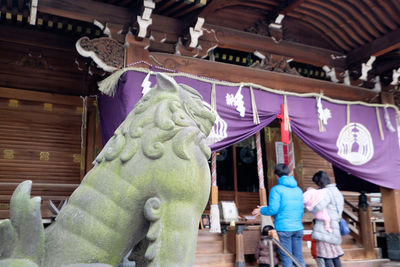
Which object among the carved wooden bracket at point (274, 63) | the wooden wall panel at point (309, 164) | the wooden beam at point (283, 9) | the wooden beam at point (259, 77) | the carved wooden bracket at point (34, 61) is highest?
the wooden beam at point (283, 9)

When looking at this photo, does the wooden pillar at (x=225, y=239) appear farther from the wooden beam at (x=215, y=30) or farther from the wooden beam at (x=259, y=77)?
the wooden beam at (x=215, y=30)

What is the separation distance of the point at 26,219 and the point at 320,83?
574 cm

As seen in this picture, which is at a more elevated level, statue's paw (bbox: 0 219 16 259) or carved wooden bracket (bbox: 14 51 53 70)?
carved wooden bracket (bbox: 14 51 53 70)

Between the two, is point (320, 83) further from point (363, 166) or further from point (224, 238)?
A: point (224, 238)

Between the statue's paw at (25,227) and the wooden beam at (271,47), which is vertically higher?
the wooden beam at (271,47)

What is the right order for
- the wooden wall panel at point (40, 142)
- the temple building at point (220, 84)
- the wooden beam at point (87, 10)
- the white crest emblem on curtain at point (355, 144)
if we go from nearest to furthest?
the wooden beam at point (87, 10), the temple building at point (220, 84), the wooden wall panel at point (40, 142), the white crest emblem on curtain at point (355, 144)

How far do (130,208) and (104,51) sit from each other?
3.59m

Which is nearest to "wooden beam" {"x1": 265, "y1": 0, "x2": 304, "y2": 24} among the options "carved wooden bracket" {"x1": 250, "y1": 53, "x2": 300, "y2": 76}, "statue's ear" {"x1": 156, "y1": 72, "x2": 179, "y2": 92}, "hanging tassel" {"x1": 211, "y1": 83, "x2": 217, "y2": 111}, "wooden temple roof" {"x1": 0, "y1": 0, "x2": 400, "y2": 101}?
"wooden temple roof" {"x1": 0, "y1": 0, "x2": 400, "y2": 101}

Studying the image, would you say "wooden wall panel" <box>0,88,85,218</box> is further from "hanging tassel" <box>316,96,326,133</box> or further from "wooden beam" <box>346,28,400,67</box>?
"wooden beam" <box>346,28,400,67</box>

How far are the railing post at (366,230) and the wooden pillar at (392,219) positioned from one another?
31 centimetres

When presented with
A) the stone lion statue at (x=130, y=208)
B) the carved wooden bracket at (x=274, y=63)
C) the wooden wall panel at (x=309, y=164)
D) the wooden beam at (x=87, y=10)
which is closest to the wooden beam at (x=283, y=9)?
the carved wooden bracket at (x=274, y=63)

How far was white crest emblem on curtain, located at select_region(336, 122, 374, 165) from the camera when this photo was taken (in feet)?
19.3

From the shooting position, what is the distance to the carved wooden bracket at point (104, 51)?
4.43 metres

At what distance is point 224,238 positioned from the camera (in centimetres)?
541
